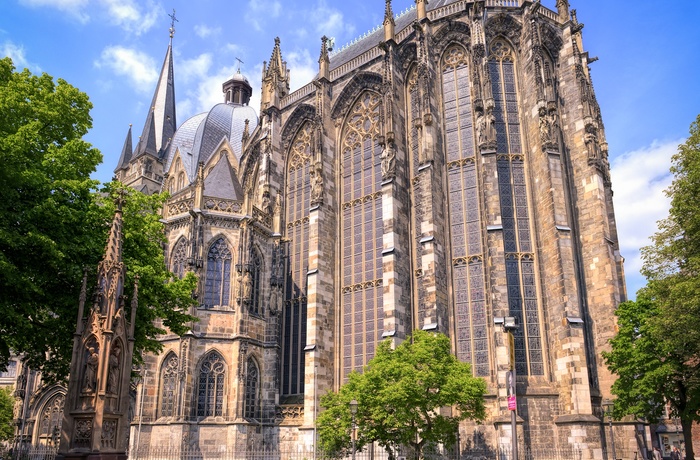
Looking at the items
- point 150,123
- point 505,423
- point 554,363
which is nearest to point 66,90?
point 505,423

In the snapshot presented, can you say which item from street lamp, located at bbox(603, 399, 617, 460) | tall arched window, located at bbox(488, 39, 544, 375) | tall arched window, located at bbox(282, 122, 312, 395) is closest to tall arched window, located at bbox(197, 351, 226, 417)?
tall arched window, located at bbox(282, 122, 312, 395)

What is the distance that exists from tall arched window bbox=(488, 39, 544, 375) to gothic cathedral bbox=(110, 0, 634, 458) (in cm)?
7

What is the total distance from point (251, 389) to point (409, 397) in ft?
37.4

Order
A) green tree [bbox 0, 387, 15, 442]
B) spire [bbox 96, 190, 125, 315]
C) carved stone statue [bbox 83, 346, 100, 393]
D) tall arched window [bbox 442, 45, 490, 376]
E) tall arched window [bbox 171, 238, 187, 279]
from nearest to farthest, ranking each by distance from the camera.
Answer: carved stone statue [bbox 83, 346, 100, 393] < spire [bbox 96, 190, 125, 315] < tall arched window [bbox 442, 45, 490, 376] < tall arched window [bbox 171, 238, 187, 279] < green tree [bbox 0, 387, 15, 442]

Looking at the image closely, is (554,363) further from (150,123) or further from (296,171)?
(150,123)

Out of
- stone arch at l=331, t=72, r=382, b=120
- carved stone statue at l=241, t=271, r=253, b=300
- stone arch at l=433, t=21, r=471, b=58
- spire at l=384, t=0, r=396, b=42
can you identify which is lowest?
carved stone statue at l=241, t=271, r=253, b=300

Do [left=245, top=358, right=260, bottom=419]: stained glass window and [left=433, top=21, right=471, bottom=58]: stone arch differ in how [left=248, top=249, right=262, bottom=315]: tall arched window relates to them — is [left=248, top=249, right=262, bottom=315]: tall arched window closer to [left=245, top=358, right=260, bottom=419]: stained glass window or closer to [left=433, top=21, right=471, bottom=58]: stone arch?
[left=245, top=358, right=260, bottom=419]: stained glass window

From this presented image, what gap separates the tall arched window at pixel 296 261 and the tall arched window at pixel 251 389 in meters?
2.13

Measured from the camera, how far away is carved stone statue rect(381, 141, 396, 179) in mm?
26641

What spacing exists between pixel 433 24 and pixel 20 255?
21953 millimetres

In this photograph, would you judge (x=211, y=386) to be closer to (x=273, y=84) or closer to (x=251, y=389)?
(x=251, y=389)

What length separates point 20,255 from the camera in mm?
13000

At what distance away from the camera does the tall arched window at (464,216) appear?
2350 cm

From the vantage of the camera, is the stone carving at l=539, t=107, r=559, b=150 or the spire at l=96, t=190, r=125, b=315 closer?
the spire at l=96, t=190, r=125, b=315
